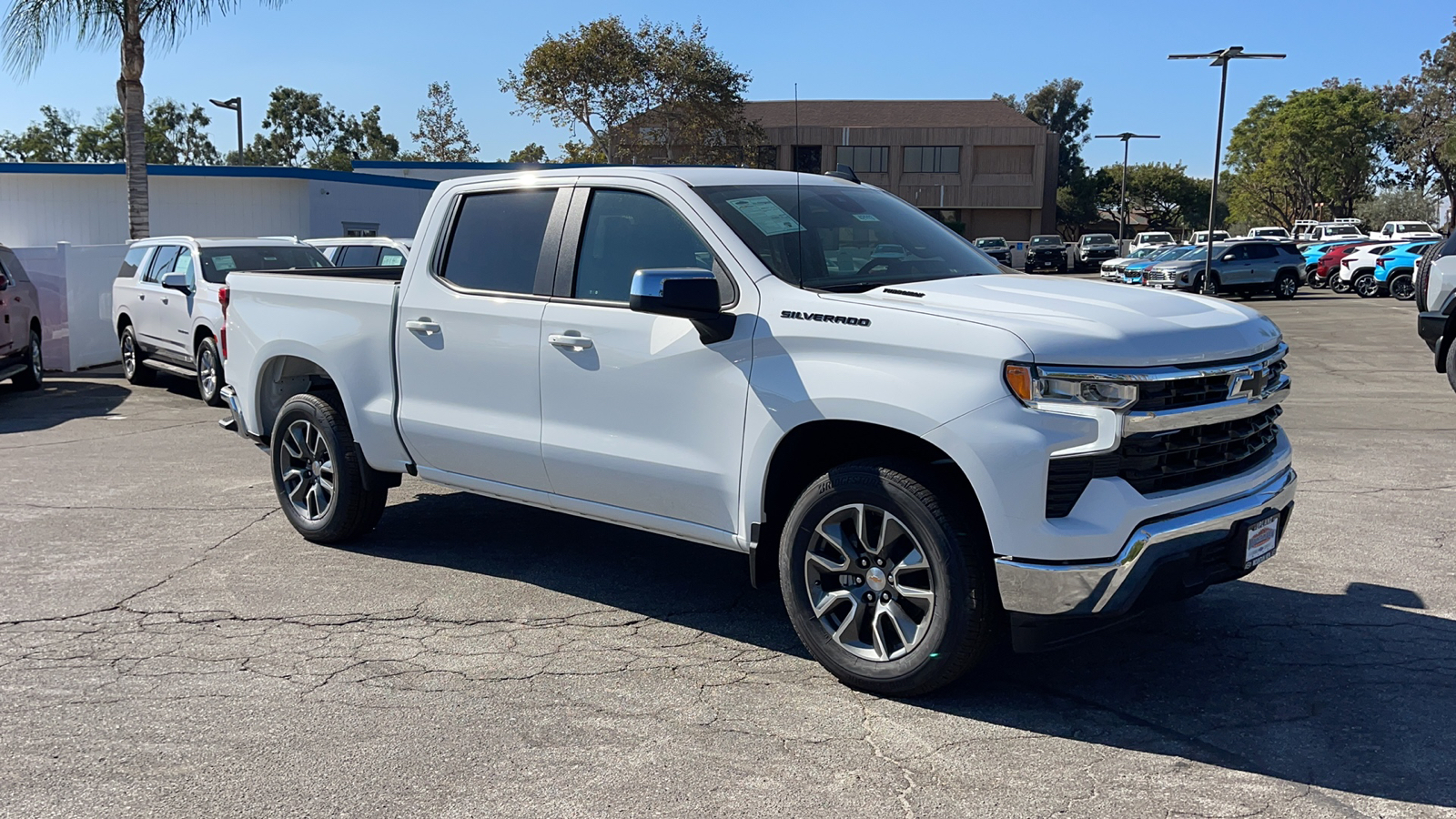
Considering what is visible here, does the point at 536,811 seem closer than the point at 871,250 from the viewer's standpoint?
Yes

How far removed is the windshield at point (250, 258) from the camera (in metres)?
13.2

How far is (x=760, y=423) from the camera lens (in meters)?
4.68

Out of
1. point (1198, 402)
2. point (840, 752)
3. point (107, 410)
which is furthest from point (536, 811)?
point (107, 410)

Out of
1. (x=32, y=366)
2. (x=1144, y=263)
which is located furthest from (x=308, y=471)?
(x=1144, y=263)

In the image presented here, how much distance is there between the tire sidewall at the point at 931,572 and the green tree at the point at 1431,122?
7758cm

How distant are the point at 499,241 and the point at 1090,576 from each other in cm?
316

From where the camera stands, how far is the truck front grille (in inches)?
159

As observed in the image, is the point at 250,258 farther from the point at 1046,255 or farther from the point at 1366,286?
the point at 1046,255

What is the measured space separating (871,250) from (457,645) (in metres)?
2.39

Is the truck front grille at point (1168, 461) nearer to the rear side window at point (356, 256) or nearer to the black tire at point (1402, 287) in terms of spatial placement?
the rear side window at point (356, 256)

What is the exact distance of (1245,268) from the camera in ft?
114

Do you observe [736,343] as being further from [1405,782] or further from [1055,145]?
[1055,145]

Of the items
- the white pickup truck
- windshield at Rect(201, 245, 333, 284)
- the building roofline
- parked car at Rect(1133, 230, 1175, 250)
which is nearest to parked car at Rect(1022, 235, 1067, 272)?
parked car at Rect(1133, 230, 1175, 250)

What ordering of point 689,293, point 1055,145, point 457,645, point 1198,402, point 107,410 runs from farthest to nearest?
1. point 1055,145
2. point 107,410
3. point 457,645
4. point 689,293
5. point 1198,402
